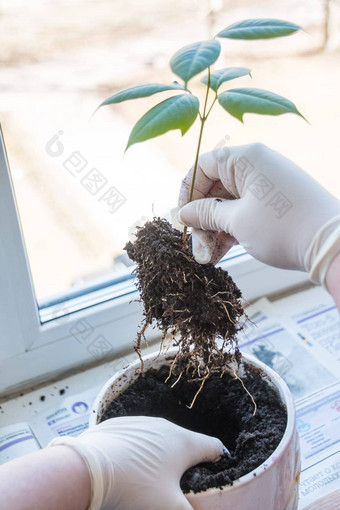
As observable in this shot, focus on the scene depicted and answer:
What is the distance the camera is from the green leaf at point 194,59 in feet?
1.63

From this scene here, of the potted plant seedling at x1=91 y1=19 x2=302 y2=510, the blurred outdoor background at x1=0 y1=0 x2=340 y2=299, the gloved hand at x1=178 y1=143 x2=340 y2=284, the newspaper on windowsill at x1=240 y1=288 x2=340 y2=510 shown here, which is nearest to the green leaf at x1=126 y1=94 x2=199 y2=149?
the potted plant seedling at x1=91 y1=19 x2=302 y2=510

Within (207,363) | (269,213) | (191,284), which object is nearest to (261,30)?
(269,213)

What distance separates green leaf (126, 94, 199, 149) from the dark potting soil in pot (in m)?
0.40

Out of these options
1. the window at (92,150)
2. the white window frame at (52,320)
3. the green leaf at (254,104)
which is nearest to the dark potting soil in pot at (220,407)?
the white window frame at (52,320)

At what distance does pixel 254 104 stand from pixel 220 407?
451 millimetres

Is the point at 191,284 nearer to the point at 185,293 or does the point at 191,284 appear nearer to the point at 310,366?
the point at 185,293

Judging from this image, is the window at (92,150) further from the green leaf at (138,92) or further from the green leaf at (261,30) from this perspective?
the green leaf at (261,30)

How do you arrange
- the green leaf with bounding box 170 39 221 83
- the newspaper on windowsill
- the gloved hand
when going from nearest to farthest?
the green leaf with bounding box 170 39 221 83 < the gloved hand < the newspaper on windowsill

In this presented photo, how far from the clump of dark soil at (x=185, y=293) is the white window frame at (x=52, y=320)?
0.18 meters

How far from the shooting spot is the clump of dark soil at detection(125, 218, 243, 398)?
70 cm

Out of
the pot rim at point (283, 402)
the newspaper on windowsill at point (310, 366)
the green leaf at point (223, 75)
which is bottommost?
the newspaper on windowsill at point (310, 366)

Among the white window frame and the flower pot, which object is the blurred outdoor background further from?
the flower pot

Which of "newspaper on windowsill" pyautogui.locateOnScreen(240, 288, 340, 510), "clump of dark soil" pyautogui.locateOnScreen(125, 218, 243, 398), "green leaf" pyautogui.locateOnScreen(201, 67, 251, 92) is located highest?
"green leaf" pyautogui.locateOnScreen(201, 67, 251, 92)

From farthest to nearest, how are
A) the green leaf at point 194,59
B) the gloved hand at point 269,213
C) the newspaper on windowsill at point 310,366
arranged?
the newspaper on windowsill at point 310,366
the gloved hand at point 269,213
the green leaf at point 194,59
